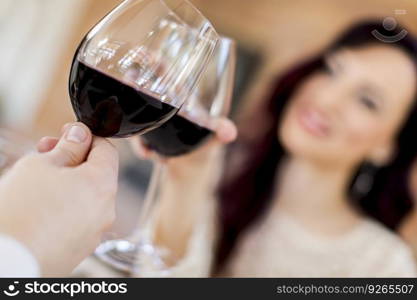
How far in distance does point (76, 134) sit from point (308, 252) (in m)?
1.20

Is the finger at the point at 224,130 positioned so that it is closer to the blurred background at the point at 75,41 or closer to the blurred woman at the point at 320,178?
the blurred woman at the point at 320,178

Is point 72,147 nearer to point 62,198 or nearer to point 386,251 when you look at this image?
point 62,198

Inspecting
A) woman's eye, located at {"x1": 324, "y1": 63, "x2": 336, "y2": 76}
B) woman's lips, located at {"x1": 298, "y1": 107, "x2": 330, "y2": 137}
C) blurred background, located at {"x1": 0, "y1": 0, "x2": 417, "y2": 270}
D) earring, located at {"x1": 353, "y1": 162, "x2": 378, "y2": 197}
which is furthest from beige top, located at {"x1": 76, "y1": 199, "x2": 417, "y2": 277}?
blurred background, located at {"x1": 0, "y1": 0, "x2": 417, "y2": 270}

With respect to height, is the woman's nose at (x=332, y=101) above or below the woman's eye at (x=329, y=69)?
below

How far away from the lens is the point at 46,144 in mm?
437

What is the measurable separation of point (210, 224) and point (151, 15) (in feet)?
3.10

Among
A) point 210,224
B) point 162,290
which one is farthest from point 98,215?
point 210,224

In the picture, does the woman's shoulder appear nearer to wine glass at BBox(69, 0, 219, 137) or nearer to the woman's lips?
the woman's lips

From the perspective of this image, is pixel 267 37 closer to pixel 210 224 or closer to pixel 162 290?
pixel 210 224

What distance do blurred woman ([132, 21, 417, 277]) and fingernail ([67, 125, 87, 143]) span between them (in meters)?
0.68

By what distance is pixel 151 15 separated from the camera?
20.1 inches

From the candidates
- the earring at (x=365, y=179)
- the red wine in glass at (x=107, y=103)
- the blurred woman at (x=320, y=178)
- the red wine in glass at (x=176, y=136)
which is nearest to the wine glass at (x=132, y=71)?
the red wine in glass at (x=107, y=103)

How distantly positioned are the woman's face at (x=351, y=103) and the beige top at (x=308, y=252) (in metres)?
0.28

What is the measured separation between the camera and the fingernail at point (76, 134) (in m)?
0.42
